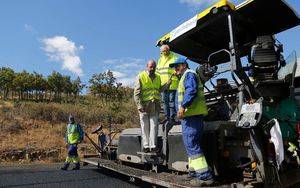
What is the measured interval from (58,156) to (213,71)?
1150cm

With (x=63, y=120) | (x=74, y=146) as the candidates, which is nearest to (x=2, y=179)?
(x=74, y=146)

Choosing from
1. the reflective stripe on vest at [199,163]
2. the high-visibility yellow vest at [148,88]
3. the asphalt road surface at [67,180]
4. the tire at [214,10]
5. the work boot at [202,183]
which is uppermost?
the tire at [214,10]

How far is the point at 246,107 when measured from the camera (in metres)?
4.78

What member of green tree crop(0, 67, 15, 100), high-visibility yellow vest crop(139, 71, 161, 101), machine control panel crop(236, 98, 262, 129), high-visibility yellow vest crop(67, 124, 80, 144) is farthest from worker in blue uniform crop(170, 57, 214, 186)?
green tree crop(0, 67, 15, 100)

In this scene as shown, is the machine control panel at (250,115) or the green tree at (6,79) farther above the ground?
the green tree at (6,79)

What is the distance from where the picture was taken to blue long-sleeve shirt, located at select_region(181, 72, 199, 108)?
17.4 feet

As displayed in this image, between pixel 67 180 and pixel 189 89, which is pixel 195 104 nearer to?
pixel 189 89

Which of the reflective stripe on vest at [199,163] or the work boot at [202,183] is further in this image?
the reflective stripe on vest at [199,163]

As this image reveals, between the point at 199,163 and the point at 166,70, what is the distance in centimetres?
268

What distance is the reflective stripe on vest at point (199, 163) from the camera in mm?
5039

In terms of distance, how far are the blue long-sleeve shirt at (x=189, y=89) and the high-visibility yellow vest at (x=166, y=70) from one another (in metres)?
1.64

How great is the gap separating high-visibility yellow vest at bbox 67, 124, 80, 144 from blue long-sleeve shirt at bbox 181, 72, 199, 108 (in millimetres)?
6751

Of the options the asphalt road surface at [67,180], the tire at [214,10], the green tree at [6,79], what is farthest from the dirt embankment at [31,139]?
the green tree at [6,79]

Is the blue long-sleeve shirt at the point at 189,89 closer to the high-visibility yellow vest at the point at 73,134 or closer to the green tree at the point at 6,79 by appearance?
the high-visibility yellow vest at the point at 73,134
